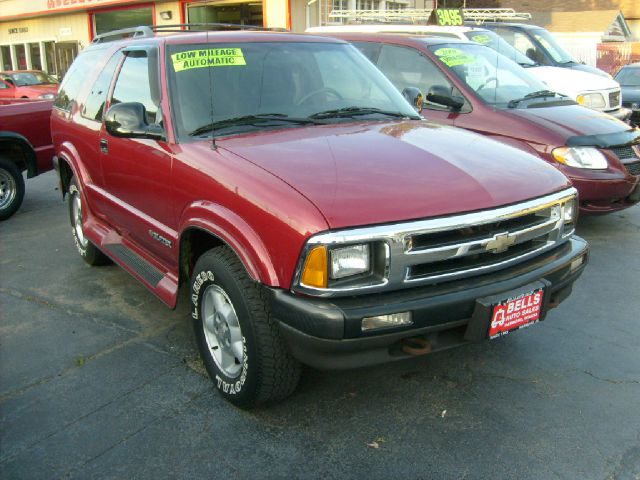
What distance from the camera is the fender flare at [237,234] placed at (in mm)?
2670

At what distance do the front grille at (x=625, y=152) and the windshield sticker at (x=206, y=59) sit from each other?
3781 millimetres

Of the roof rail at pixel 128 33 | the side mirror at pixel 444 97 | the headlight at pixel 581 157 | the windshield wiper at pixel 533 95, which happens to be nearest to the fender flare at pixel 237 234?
the roof rail at pixel 128 33

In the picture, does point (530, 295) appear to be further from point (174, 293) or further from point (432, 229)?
point (174, 293)

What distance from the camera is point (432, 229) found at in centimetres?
260

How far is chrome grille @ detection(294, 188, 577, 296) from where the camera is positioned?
2.54 meters

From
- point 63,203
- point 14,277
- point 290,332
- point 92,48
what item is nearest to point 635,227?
point 290,332

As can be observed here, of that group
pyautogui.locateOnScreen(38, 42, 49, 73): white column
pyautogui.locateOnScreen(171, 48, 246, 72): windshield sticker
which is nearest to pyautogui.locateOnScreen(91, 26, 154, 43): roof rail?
pyautogui.locateOnScreen(171, 48, 246, 72): windshield sticker

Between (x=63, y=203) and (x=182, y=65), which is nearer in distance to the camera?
(x=182, y=65)

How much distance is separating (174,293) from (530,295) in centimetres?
195

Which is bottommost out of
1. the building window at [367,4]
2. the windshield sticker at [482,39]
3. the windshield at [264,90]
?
the windshield at [264,90]

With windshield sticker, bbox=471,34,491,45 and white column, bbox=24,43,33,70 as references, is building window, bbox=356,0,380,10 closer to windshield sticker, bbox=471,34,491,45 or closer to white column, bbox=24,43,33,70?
windshield sticker, bbox=471,34,491,45

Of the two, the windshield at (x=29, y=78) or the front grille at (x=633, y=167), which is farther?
the windshield at (x=29, y=78)

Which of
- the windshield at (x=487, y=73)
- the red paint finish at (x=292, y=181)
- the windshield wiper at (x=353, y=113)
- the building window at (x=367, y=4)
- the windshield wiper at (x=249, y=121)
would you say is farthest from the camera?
the building window at (x=367, y=4)

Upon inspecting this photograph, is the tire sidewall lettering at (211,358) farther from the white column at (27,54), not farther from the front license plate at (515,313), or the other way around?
the white column at (27,54)
